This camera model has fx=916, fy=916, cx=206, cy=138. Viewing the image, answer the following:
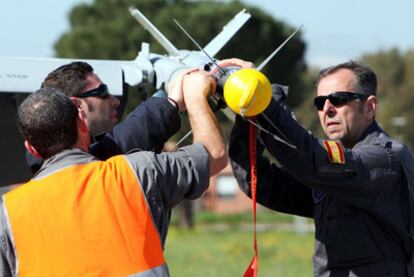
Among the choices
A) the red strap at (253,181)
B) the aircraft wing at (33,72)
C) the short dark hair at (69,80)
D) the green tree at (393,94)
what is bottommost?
the green tree at (393,94)

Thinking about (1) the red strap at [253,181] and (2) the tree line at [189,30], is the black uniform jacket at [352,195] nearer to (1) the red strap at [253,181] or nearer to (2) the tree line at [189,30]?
(1) the red strap at [253,181]

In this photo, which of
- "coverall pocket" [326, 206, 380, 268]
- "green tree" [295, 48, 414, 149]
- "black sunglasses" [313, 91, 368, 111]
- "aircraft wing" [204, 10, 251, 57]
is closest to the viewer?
"coverall pocket" [326, 206, 380, 268]

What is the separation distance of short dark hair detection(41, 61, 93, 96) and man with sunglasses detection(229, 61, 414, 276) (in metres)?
0.92

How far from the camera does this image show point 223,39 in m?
5.89

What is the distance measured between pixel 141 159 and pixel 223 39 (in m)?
1.87

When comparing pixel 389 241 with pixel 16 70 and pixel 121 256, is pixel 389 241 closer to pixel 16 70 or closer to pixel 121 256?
pixel 121 256

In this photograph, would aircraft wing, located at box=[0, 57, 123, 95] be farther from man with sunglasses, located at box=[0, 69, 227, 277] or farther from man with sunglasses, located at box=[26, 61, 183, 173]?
man with sunglasses, located at box=[0, 69, 227, 277]

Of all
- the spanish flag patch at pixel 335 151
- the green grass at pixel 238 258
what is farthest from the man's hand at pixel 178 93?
the green grass at pixel 238 258

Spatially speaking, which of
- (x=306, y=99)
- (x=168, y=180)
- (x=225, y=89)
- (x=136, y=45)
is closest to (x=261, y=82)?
(x=225, y=89)

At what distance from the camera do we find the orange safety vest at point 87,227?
4.07m

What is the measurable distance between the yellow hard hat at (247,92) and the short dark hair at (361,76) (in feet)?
3.89

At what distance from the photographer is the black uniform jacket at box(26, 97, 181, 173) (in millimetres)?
4664

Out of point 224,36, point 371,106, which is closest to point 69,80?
point 224,36

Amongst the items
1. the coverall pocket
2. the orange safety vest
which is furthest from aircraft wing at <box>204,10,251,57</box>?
the orange safety vest
